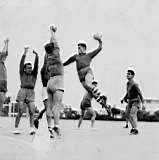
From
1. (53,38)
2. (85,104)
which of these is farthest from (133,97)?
(53,38)

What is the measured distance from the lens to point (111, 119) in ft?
56.1

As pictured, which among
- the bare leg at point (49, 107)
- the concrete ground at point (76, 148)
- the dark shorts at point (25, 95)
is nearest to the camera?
the concrete ground at point (76, 148)

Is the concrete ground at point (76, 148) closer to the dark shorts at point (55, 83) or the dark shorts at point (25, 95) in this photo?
the dark shorts at point (25, 95)

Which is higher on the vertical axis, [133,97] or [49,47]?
[49,47]

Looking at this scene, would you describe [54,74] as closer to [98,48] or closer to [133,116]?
[98,48]

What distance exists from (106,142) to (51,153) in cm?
186

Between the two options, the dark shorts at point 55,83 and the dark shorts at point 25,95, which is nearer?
the dark shorts at point 55,83

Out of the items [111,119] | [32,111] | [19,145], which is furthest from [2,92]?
[111,119]

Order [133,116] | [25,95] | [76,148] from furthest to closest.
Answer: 1. [133,116]
2. [25,95]
3. [76,148]

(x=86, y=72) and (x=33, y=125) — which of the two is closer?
(x=33, y=125)

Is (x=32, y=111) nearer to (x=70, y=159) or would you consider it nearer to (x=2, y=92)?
(x=2, y=92)

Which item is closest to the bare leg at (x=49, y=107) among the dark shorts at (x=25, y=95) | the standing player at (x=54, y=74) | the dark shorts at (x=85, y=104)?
the standing player at (x=54, y=74)

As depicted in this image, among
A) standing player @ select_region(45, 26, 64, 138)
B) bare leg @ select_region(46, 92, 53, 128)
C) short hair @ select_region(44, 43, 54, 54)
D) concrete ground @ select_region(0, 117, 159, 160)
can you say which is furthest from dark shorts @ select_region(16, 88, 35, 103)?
short hair @ select_region(44, 43, 54, 54)

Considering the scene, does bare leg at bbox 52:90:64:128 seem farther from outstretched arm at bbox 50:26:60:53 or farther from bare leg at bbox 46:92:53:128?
outstretched arm at bbox 50:26:60:53
